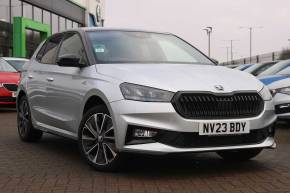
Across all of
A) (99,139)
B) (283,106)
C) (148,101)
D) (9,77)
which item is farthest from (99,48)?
(9,77)

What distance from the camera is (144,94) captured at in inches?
217

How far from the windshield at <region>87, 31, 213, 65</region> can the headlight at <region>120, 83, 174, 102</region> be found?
2.77 feet

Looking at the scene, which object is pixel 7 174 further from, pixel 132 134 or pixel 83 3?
pixel 83 3

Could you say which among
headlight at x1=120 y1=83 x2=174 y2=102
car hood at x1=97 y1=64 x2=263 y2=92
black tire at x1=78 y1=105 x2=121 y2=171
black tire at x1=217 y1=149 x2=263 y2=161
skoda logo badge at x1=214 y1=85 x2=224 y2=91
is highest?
car hood at x1=97 y1=64 x2=263 y2=92

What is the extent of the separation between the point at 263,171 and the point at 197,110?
1.15 m

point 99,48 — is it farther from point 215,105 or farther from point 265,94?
point 265,94

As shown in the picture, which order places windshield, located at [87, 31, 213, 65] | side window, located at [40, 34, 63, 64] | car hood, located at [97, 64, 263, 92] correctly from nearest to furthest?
car hood, located at [97, 64, 263, 92]
windshield, located at [87, 31, 213, 65]
side window, located at [40, 34, 63, 64]

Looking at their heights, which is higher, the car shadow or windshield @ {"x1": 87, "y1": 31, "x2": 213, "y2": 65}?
windshield @ {"x1": 87, "y1": 31, "x2": 213, "y2": 65}

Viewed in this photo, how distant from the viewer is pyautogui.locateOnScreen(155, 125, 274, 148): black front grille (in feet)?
17.9

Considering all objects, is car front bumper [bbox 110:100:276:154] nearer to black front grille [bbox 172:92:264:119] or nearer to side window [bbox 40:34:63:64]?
black front grille [bbox 172:92:264:119]

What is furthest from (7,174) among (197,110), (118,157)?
(197,110)

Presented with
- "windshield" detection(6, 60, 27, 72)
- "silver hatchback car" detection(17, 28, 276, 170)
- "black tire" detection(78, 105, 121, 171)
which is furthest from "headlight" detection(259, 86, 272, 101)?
"windshield" detection(6, 60, 27, 72)

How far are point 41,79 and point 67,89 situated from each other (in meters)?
1.02

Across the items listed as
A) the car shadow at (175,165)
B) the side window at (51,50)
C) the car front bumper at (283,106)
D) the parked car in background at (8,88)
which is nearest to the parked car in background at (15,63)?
the parked car in background at (8,88)
